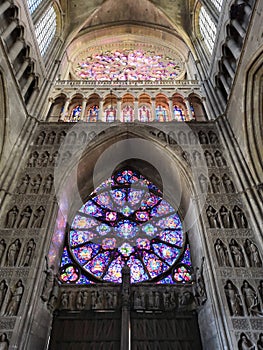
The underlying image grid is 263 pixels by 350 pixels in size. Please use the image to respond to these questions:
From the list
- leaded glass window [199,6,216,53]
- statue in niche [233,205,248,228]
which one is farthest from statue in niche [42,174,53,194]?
leaded glass window [199,6,216,53]

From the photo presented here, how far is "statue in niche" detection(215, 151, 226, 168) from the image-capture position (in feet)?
27.4

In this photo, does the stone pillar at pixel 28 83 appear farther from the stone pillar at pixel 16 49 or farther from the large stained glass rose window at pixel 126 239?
the large stained glass rose window at pixel 126 239

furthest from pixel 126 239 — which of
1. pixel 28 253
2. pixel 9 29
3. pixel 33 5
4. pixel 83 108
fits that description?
pixel 33 5

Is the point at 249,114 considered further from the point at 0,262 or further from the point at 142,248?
the point at 0,262

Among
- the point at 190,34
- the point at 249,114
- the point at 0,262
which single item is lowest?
the point at 0,262

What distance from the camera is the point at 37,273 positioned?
609 cm

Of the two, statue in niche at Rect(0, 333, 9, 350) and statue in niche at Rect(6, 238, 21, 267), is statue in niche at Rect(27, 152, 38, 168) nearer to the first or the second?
statue in niche at Rect(6, 238, 21, 267)

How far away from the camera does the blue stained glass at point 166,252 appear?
8.30 metres

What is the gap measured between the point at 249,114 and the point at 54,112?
308 inches

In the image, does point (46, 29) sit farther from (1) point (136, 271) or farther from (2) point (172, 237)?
(1) point (136, 271)

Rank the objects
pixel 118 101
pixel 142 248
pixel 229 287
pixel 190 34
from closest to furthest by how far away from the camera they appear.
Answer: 1. pixel 229 287
2. pixel 142 248
3. pixel 118 101
4. pixel 190 34

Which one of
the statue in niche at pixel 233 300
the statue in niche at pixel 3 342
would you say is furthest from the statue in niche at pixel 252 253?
the statue in niche at pixel 3 342

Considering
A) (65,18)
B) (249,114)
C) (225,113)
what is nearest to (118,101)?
(225,113)

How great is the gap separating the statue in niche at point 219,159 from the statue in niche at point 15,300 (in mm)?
6609
